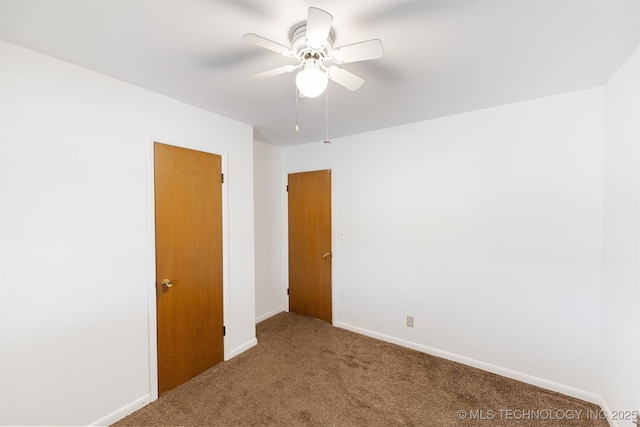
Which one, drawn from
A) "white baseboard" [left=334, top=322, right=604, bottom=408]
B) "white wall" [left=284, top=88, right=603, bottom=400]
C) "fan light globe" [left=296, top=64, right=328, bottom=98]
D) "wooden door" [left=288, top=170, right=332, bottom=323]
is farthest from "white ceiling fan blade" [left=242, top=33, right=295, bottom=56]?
"white baseboard" [left=334, top=322, right=604, bottom=408]

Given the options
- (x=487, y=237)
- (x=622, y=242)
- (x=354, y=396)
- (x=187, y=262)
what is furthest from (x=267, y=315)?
(x=622, y=242)

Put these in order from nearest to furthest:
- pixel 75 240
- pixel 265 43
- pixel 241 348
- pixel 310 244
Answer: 1. pixel 265 43
2. pixel 75 240
3. pixel 241 348
4. pixel 310 244

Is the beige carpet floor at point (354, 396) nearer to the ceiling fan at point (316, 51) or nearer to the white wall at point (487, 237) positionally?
the white wall at point (487, 237)

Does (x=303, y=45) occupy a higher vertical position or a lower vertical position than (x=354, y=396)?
higher

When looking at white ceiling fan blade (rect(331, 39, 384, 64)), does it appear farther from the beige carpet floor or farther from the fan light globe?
the beige carpet floor

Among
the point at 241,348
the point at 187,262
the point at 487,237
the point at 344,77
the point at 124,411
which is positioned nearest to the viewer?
the point at 344,77

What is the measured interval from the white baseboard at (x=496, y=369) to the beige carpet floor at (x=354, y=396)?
2.0 inches

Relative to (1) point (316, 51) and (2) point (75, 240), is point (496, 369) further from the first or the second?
(2) point (75, 240)

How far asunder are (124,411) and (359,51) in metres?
2.79

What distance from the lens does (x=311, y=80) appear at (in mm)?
1218

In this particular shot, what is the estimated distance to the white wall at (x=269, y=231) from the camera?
3.50 metres

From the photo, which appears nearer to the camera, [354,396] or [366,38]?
[366,38]

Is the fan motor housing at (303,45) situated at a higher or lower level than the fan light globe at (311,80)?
higher

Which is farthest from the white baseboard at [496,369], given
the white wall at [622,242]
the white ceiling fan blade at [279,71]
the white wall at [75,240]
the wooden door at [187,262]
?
the white ceiling fan blade at [279,71]
